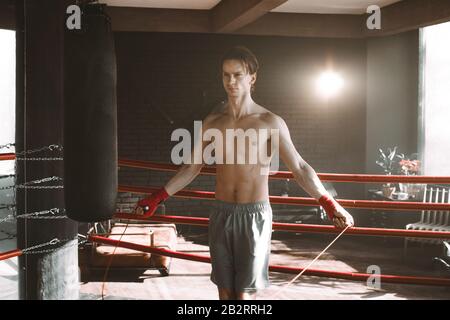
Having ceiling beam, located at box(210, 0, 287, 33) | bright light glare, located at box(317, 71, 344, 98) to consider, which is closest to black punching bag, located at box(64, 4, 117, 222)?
ceiling beam, located at box(210, 0, 287, 33)

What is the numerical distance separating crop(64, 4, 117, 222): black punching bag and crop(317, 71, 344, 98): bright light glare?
5543 millimetres

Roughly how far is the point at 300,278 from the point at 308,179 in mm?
3107

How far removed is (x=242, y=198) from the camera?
248cm

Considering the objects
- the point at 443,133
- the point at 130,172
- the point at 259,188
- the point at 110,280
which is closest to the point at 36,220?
the point at 259,188

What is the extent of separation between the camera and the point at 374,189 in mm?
7441

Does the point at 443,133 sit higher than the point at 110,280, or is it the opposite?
the point at 443,133

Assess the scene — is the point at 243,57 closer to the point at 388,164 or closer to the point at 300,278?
the point at 300,278

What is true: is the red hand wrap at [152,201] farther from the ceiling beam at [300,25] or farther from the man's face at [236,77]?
the ceiling beam at [300,25]

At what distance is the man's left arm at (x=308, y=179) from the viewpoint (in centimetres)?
252

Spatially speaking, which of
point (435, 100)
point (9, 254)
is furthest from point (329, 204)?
point (435, 100)

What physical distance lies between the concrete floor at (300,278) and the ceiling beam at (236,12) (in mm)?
2624

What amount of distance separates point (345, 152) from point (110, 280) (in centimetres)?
407
